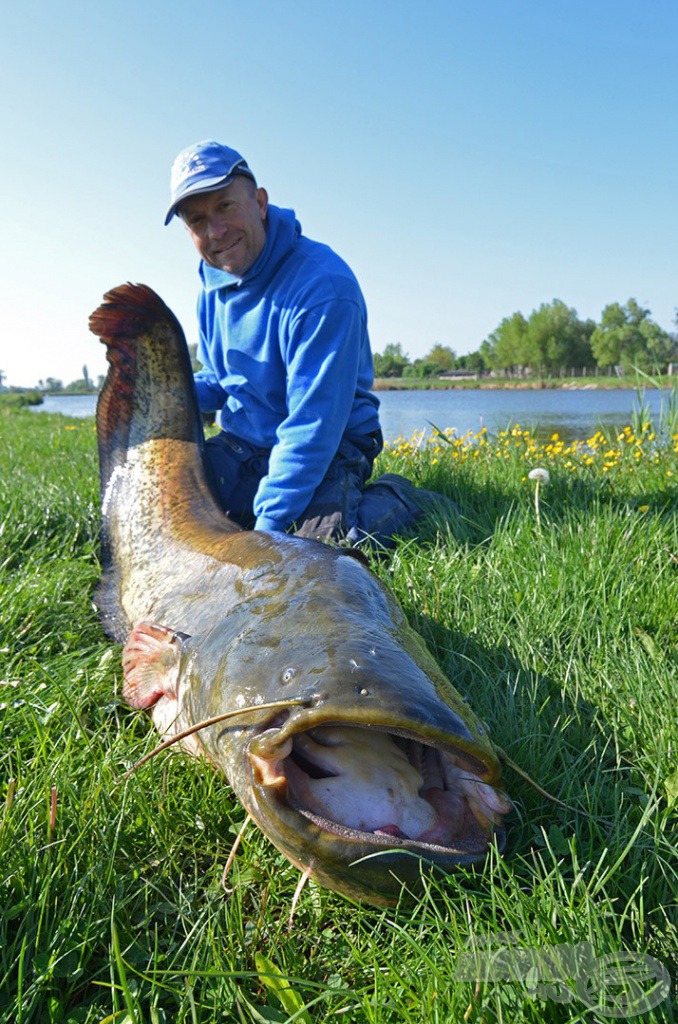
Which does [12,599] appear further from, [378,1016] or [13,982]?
[378,1016]

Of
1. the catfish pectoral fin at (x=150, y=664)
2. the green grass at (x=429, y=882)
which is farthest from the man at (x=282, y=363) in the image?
the catfish pectoral fin at (x=150, y=664)

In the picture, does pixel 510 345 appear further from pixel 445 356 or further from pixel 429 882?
pixel 429 882

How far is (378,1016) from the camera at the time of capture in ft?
3.79

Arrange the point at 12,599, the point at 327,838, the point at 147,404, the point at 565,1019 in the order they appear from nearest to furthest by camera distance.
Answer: the point at 565,1019 → the point at 327,838 → the point at 12,599 → the point at 147,404

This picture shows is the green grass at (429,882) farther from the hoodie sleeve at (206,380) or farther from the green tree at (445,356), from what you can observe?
the green tree at (445,356)

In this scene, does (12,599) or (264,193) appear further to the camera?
(264,193)

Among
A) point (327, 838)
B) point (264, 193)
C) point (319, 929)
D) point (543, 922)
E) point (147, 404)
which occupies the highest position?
point (264, 193)

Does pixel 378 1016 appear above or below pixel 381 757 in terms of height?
below

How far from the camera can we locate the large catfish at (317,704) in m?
1.29

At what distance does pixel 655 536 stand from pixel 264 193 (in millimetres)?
2623

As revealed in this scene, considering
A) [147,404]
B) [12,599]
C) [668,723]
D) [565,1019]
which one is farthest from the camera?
[147,404]

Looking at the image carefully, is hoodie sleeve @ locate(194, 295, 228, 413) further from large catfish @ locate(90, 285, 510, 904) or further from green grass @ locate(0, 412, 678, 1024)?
large catfish @ locate(90, 285, 510, 904)

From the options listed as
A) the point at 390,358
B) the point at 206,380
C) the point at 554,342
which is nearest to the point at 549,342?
the point at 554,342

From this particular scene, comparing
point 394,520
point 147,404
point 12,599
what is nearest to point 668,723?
point 394,520
